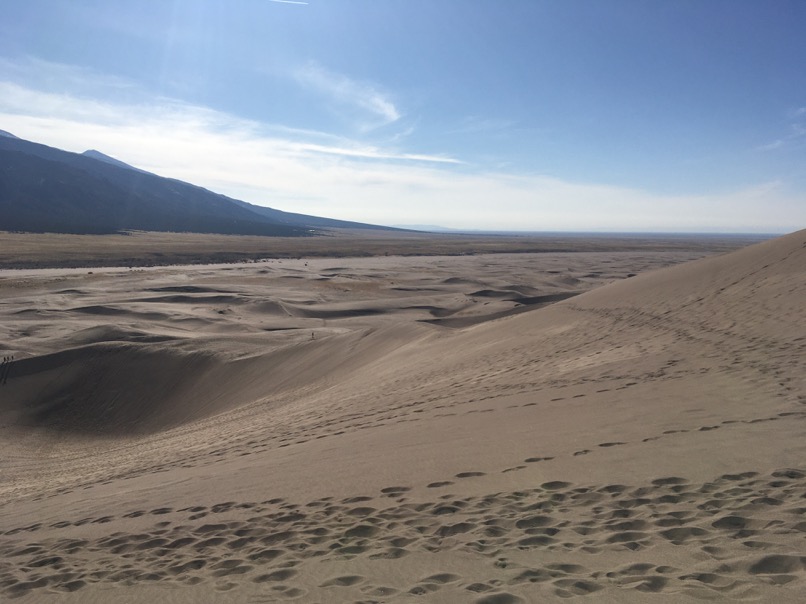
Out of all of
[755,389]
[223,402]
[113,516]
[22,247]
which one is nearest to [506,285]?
[223,402]

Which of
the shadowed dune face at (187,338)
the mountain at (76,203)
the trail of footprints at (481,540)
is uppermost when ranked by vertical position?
the mountain at (76,203)

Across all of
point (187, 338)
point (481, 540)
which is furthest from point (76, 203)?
point (481, 540)

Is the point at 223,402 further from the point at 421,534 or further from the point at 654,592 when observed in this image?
the point at 654,592

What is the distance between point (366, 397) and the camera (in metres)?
10.0

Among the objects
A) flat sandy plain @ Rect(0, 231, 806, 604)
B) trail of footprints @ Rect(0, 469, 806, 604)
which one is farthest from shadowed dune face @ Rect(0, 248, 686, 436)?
trail of footprints @ Rect(0, 469, 806, 604)

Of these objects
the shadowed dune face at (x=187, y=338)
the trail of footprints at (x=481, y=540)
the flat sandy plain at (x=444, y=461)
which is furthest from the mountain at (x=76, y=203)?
the trail of footprints at (x=481, y=540)

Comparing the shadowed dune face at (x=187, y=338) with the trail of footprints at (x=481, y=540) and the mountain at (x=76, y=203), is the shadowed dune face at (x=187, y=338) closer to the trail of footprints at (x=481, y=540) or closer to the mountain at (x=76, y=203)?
the trail of footprints at (x=481, y=540)

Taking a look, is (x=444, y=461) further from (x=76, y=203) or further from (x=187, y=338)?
(x=76, y=203)

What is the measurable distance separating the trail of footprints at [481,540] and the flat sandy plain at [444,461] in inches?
0.8

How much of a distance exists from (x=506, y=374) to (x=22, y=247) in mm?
58633

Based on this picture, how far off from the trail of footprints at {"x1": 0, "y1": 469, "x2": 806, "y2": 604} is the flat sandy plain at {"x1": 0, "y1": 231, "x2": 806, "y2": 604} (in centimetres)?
2

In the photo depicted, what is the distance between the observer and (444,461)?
17.9 feet

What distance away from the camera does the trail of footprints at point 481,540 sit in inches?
125

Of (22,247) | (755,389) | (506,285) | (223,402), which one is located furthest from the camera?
(22,247)
